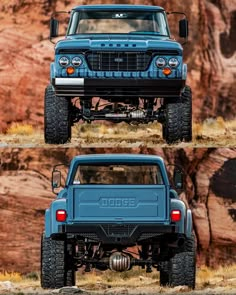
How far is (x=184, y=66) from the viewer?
25000 millimetres

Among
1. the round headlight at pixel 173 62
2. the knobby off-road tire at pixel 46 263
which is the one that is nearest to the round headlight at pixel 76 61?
the round headlight at pixel 173 62

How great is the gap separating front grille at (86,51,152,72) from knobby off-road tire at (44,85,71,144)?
148cm

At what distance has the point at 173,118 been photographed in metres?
25.9

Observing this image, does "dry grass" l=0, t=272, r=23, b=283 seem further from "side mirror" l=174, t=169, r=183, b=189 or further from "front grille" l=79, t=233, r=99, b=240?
"front grille" l=79, t=233, r=99, b=240

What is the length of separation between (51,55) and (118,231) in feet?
55.2

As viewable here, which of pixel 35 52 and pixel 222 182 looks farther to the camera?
pixel 35 52

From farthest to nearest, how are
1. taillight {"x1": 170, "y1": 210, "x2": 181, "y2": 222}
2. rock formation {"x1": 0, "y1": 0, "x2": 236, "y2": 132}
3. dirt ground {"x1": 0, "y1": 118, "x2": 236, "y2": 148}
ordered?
1. rock formation {"x1": 0, "y1": 0, "x2": 236, "y2": 132}
2. dirt ground {"x1": 0, "y1": 118, "x2": 236, "y2": 148}
3. taillight {"x1": 170, "y1": 210, "x2": 181, "y2": 222}

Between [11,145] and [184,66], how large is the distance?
5.59 meters

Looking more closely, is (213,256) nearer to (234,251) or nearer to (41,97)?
(234,251)

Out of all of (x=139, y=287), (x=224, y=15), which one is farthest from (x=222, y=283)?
(x=224, y=15)

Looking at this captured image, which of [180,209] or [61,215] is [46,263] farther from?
[180,209]

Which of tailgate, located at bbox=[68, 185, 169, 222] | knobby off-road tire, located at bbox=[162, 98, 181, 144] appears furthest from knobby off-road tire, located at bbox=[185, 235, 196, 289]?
knobby off-road tire, located at bbox=[162, 98, 181, 144]

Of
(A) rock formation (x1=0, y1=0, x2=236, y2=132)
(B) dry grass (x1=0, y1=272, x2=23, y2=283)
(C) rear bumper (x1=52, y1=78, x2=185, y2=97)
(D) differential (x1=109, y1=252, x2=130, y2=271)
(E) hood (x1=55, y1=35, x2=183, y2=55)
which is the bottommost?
(B) dry grass (x1=0, y1=272, x2=23, y2=283)

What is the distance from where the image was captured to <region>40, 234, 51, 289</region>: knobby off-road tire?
22.6m
